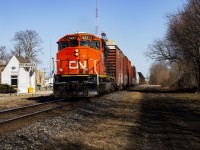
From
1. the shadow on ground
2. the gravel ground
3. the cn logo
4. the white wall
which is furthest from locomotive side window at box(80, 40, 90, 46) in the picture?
the white wall

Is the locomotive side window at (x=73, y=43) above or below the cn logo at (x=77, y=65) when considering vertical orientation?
above

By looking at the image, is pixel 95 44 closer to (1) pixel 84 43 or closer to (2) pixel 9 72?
(1) pixel 84 43

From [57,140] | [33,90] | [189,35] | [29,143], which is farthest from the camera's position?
[33,90]

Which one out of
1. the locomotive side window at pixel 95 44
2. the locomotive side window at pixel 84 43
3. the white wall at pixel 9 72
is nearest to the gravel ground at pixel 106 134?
the locomotive side window at pixel 84 43

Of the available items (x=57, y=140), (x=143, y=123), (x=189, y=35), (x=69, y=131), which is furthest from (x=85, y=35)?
(x=189, y=35)

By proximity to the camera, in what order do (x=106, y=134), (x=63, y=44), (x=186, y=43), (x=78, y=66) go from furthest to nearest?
(x=186, y=43) → (x=63, y=44) → (x=78, y=66) → (x=106, y=134)

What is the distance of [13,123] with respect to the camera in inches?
404

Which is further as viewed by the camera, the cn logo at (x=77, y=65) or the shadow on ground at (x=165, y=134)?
the cn logo at (x=77, y=65)

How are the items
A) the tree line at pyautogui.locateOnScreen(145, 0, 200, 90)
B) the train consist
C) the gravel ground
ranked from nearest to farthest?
the gravel ground
the train consist
the tree line at pyautogui.locateOnScreen(145, 0, 200, 90)

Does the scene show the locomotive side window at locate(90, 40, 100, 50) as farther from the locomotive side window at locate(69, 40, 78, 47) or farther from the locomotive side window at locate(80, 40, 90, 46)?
the locomotive side window at locate(69, 40, 78, 47)

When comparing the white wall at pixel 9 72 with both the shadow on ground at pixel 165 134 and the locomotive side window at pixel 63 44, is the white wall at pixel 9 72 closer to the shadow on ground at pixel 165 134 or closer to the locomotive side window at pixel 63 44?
the locomotive side window at pixel 63 44

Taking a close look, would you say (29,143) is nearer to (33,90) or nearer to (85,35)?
(85,35)

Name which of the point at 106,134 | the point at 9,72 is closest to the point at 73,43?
the point at 106,134

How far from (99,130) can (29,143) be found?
282 cm
